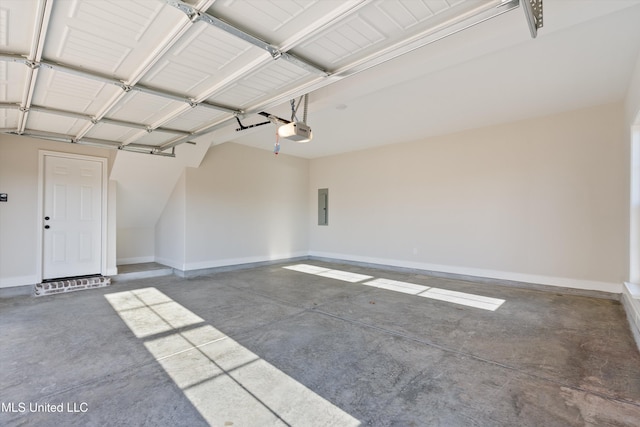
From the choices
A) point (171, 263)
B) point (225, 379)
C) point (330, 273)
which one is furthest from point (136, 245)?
point (225, 379)

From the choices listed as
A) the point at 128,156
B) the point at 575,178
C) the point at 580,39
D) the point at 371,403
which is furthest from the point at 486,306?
the point at 128,156

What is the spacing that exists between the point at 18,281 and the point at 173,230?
2575 millimetres

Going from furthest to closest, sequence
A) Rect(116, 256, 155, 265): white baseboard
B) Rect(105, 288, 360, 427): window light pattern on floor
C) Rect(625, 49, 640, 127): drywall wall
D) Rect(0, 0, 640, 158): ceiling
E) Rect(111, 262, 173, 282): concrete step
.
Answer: Rect(116, 256, 155, 265): white baseboard → Rect(111, 262, 173, 282): concrete step → Rect(625, 49, 640, 127): drywall wall → Rect(105, 288, 360, 427): window light pattern on floor → Rect(0, 0, 640, 158): ceiling

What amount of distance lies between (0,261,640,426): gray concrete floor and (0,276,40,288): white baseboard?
40cm

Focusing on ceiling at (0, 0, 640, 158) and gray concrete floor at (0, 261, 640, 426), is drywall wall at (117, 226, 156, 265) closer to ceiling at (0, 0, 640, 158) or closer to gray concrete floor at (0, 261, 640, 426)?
gray concrete floor at (0, 261, 640, 426)

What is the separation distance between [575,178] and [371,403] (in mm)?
5202

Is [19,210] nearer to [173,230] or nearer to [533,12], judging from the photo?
[173,230]

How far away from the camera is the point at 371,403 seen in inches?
83.7

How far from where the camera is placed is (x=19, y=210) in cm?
503

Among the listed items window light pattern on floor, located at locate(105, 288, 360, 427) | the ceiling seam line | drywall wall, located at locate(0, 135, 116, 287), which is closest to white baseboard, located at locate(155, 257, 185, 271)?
drywall wall, located at locate(0, 135, 116, 287)

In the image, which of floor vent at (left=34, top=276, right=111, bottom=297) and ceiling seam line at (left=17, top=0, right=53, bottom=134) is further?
floor vent at (left=34, top=276, right=111, bottom=297)

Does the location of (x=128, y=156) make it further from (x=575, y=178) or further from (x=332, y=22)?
(x=575, y=178)

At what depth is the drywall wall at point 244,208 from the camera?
21.8 feet

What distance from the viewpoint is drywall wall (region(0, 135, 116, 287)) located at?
4.89 m
